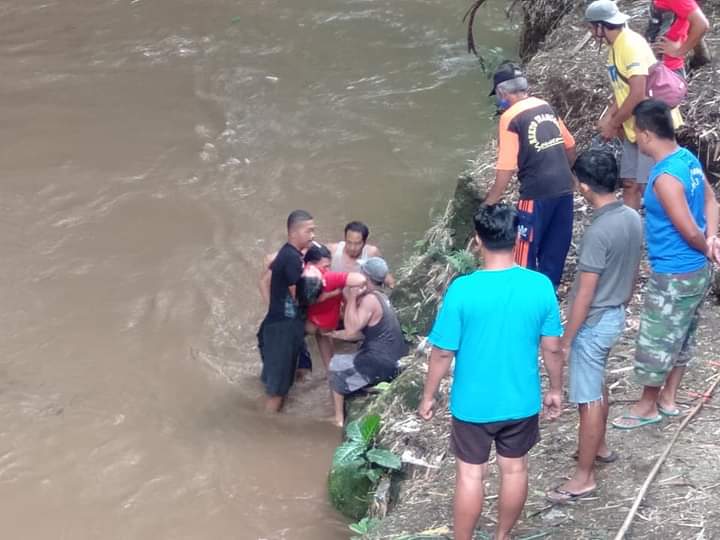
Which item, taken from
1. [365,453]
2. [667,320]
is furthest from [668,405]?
[365,453]

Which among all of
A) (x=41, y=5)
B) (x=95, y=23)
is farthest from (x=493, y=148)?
(x=41, y=5)

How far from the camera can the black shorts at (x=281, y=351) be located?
7.89 meters

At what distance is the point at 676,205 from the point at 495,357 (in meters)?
1.19


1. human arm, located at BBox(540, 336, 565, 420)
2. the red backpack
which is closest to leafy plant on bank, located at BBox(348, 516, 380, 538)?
human arm, located at BBox(540, 336, 565, 420)

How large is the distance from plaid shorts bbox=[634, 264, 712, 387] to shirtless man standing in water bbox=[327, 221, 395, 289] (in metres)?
3.44

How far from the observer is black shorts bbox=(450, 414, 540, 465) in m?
4.43

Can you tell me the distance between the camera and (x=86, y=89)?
14789 millimetres

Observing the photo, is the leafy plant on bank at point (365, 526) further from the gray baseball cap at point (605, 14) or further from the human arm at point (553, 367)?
the gray baseball cap at point (605, 14)

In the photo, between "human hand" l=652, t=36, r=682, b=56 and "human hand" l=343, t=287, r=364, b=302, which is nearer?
"human hand" l=652, t=36, r=682, b=56

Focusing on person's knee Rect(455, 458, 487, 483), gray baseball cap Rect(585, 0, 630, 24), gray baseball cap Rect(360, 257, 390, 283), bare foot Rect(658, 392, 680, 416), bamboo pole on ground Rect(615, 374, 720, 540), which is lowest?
gray baseball cap Rect(360, 257, 390, 283)

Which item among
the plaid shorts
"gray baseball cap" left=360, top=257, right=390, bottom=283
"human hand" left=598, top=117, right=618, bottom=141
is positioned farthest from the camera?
"gray baseball cap" left=360, top=257, right=390, bottom=283

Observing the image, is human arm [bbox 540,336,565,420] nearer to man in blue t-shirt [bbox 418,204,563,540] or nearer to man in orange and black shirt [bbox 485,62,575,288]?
man in blue t-shirt [bbox 418,204,563,540]

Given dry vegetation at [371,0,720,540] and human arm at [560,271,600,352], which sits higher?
human arm at [560,271,600,352]

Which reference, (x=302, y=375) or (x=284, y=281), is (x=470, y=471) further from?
(x=302, y=375)
